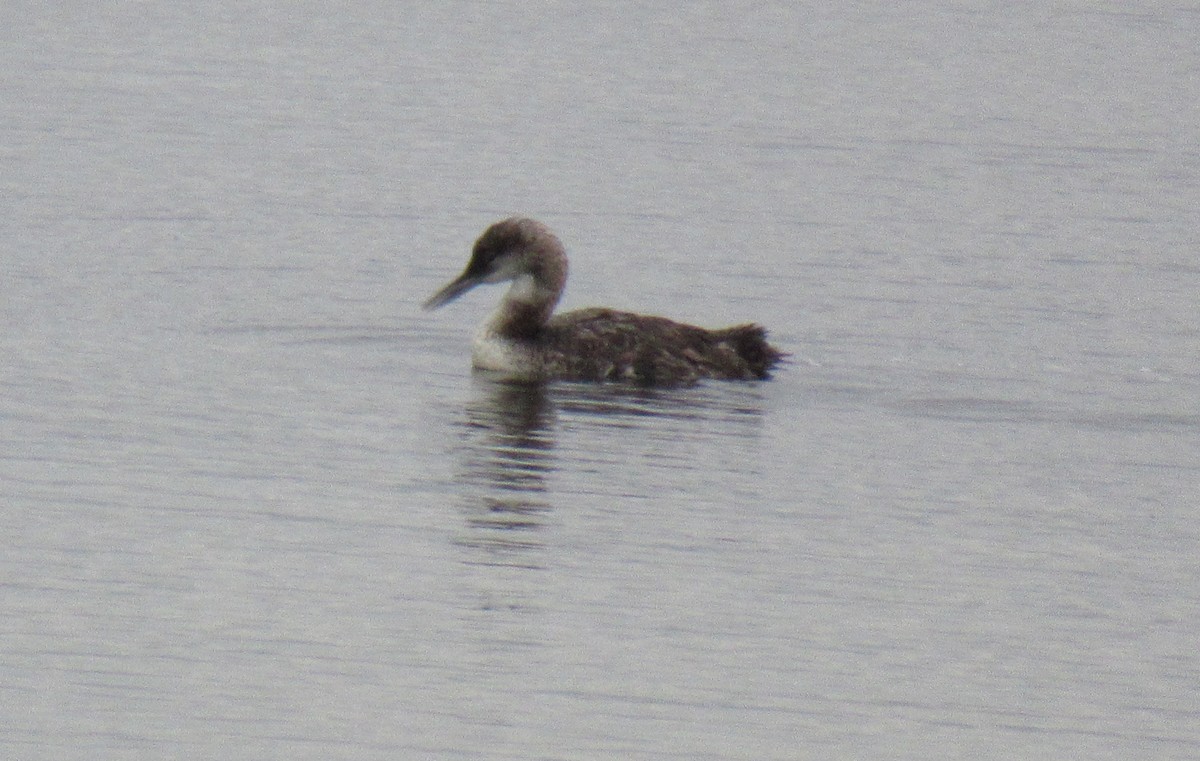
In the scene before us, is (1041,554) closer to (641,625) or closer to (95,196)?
(641,625)

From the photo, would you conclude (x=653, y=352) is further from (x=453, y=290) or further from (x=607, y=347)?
(x=453, y=290)

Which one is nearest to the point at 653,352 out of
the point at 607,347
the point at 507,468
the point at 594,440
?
the point at 607,347

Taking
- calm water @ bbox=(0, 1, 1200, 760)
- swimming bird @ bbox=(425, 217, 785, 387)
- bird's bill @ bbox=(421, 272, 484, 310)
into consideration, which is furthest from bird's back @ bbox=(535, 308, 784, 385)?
bird's bill @ bbox=(421, 272, 484, 310)

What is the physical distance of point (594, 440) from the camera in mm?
13836

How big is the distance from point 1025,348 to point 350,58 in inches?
672

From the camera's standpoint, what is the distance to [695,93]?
98.7ft

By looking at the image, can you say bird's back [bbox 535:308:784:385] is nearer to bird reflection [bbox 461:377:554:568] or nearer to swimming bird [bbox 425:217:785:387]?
swimming bird [bbox 425:217:785:387]

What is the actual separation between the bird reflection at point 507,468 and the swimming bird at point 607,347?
0.70 ft

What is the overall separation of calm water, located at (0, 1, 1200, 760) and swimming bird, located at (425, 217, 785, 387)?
0.73ft

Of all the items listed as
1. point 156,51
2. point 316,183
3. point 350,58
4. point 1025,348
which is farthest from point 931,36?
point 1025,348

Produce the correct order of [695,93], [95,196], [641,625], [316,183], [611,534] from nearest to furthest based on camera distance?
1. [641,625]
2. [611,534]
3. [95,196]
4. [316,183]
5. [695,93]

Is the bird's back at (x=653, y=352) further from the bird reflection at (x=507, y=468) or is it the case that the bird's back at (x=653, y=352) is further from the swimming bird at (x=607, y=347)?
the bird reflection at (x=507, y=468)

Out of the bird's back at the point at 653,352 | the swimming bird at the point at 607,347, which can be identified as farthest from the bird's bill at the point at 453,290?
the bird's back at the point at 653,352

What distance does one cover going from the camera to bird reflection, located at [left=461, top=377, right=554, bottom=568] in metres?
11.5
